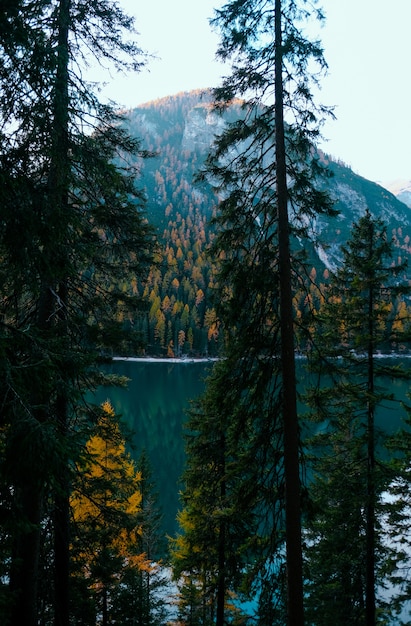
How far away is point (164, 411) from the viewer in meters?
53.0

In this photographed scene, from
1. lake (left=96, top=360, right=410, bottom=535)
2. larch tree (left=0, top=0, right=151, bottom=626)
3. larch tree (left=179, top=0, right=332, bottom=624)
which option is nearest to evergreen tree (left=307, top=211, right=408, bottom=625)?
larch tree (left=179, top=0, right=332, bottom=624)

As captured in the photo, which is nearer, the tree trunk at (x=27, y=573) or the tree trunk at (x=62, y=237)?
the tree trunk at (x=62, y=237)

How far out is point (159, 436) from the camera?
44000mm

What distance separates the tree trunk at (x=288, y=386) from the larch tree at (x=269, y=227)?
15mm

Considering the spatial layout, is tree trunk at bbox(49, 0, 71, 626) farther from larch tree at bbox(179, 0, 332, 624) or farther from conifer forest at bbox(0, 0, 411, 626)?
larch tree at bbox(179, 0, 332, 624)

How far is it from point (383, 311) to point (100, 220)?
673 centimetres

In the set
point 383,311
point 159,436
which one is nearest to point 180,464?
point 159,436

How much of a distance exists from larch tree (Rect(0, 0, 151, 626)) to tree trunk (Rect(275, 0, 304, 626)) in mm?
2497

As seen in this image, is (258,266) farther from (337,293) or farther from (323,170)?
(337,293)

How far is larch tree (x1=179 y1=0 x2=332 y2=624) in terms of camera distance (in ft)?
19.2

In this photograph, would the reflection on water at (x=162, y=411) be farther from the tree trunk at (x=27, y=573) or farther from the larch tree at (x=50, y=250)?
the tree trunk at (x=27, y=573)

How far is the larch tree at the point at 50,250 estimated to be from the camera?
3.29 meters

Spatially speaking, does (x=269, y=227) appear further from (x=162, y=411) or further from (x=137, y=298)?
(x=162, y=411)

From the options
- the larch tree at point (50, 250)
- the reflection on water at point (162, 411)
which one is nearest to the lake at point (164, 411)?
the reflection on water at point (162, 411)
